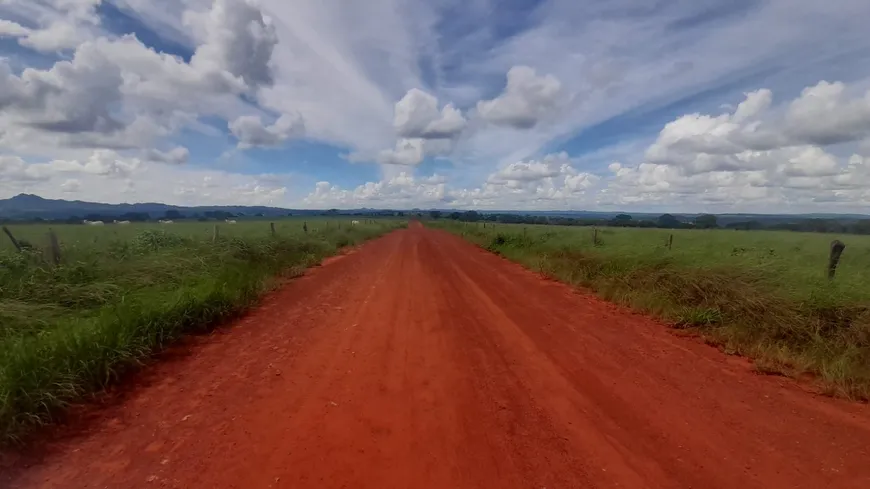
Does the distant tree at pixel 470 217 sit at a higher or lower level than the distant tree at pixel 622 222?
lower

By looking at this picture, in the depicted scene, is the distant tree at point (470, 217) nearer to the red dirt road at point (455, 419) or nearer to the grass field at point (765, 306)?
the grass field at point (765, 306)

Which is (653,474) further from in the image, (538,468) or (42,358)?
(42,358)

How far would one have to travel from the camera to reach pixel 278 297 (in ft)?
33.7

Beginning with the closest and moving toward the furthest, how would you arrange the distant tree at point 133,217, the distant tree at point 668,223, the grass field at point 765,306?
the grass field at point 765,306, the distant tree at point 133,217, the distant tree at point 668,223

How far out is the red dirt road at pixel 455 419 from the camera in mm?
3314

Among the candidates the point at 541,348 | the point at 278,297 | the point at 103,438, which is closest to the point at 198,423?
the point at 103,438

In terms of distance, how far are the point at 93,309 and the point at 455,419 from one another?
589cm

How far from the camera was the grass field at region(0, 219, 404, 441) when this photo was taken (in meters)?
4.23

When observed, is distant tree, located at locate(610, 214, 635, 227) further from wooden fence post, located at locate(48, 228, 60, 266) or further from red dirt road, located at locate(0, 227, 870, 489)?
wooden fence post, located at locate(48, 228, 60, 266)

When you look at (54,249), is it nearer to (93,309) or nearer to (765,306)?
(93,309)

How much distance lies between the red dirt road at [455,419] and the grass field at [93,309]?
0.47m

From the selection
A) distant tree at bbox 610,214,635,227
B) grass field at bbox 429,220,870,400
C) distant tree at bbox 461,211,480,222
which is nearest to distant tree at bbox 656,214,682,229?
distant tree at bbox 610,214,635,227

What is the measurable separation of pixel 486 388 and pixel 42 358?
→ 4612mm

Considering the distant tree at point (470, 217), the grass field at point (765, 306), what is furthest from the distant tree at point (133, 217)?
the distant tree at point (470, 217)
